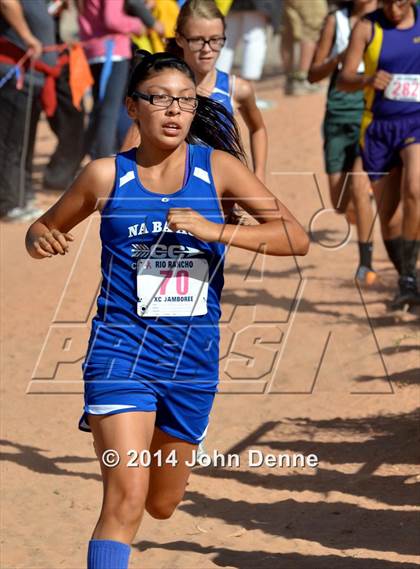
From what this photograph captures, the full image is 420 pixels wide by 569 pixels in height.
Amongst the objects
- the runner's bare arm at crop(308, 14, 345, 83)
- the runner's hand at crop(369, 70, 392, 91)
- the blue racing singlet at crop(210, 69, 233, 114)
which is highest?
the blue racing singlet at crop(210, 69, 233, 114)

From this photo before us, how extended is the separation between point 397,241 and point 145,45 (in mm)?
3523

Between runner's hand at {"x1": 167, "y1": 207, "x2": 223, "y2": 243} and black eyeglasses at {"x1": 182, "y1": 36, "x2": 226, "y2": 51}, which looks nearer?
runner's hand at {"x1": 167, "y1": 207, "x2": 223, "y2": 243}

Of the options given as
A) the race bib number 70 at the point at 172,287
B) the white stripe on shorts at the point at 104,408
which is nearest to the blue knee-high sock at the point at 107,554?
the white stripe on shorts at the point at 104,408

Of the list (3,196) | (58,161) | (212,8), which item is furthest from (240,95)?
(58,161)

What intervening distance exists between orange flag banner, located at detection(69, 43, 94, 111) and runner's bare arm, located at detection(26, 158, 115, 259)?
648cm

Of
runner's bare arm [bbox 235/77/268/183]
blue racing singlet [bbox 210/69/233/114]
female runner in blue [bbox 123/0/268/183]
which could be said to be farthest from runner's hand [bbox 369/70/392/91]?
blue racing singlet [bbox 210/69/233/114]

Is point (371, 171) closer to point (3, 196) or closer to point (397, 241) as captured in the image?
point (397, 241)

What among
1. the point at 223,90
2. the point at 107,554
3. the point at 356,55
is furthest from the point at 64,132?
the point at 107,554

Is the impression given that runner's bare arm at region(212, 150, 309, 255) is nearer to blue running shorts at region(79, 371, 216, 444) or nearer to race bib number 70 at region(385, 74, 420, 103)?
blue running shorts at region(79, 371, 216, 444)

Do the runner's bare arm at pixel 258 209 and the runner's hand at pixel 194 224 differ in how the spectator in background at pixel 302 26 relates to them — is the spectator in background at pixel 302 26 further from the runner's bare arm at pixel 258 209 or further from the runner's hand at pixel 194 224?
the runner's hand at pixel 194 224

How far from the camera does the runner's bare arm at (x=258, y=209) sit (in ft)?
13.9

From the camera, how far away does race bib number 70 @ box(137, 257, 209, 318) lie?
13.9ft

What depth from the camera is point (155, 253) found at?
4215 millimetres

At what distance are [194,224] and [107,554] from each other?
1037 millimetres
